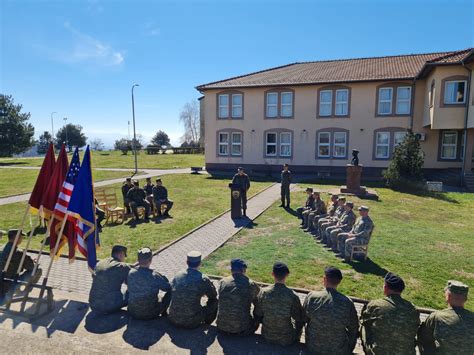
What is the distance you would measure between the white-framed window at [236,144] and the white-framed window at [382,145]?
36.0 feet

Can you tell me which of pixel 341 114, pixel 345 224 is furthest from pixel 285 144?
pixel 345 224

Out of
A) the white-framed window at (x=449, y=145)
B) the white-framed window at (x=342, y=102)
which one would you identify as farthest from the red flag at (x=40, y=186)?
the white-framed window at (x=449, y=145)

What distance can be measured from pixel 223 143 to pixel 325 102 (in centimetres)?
924

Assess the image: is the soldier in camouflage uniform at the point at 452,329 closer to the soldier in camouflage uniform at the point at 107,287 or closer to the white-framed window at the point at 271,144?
the soldier in camouflage uniform at the point at 107,287

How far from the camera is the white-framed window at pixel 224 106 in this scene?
1100 inches

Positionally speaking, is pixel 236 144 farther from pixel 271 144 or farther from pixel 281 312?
pixel 281 312

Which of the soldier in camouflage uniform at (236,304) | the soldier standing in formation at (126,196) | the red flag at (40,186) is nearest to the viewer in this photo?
the soldier in camouflage uniform at (236,304)

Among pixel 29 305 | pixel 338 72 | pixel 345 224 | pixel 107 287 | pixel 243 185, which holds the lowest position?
pixel 29 305

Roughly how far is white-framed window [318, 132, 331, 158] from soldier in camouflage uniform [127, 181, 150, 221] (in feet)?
57.1

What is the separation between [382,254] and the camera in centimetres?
845

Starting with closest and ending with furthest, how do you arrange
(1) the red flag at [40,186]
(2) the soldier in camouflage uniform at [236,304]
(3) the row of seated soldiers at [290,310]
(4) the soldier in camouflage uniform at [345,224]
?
(3) the row of seated soldiers at [290,310] < (2) the soldier in camouflage uniform at [236,304] < (1) the red flag at [40,186] < (4) the soldier in camouflage uniform at [345,224]

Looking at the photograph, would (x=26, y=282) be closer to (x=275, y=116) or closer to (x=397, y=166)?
(x=397, y=166)

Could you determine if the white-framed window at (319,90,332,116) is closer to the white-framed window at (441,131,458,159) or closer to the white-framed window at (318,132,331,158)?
the white-framed window at (318,132,331,158)

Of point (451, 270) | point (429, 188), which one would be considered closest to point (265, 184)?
point (429, 188)
